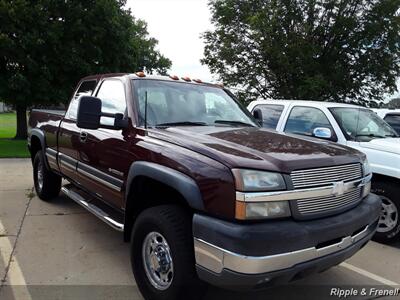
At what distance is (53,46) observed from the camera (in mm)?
17641

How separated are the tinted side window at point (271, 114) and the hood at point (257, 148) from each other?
3.06m

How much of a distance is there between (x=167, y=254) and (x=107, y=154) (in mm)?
1447

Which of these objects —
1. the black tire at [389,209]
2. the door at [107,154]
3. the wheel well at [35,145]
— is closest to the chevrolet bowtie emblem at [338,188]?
the door at [107,154]

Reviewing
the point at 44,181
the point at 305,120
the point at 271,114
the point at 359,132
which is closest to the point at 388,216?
the point at 359,132

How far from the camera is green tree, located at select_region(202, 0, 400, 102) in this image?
17.2 metres

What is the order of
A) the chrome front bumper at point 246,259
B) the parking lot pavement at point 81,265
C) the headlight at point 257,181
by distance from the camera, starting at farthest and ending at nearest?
the parking lot pavement at point 81,265, the headlight at point 257,181, the chrome front bumper at point 246,259

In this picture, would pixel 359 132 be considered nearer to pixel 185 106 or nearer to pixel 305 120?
pixel 305 120

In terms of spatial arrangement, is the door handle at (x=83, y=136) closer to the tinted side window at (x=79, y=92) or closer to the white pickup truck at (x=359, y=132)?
the tinted side window at (x=79, y=92)

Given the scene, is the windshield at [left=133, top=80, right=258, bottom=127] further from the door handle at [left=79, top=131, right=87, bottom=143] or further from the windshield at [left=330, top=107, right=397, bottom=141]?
the windshield at [left=330, top=107, right=397, bottom=141]

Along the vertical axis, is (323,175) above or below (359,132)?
below

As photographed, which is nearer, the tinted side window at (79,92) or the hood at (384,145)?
the hood at (384,145)

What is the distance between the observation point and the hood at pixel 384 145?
218 inches

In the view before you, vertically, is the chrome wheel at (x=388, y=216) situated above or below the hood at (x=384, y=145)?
below

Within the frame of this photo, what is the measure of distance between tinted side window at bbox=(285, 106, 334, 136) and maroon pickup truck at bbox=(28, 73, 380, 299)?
205 centimetres
